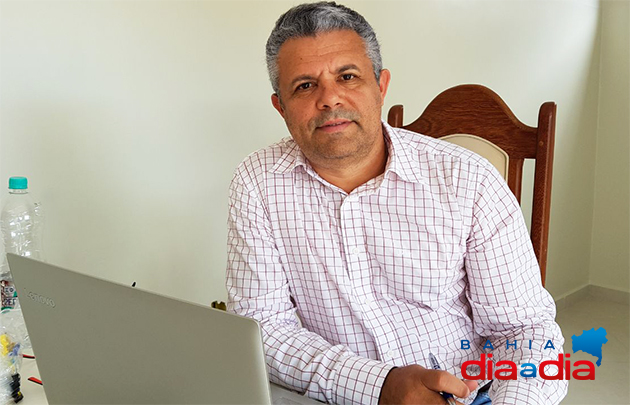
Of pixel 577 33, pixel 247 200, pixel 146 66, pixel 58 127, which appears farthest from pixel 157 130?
pixel 577 33

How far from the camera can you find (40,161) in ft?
4.67

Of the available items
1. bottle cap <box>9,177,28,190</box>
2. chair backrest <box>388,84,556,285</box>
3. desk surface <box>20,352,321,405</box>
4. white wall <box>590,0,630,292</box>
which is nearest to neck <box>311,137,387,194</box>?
chair backrest <box>388,84,556,285</box>

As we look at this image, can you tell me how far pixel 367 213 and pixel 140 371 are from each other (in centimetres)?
62

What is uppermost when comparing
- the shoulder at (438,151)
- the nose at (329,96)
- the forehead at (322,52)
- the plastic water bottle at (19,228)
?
the forehead at (322,52)

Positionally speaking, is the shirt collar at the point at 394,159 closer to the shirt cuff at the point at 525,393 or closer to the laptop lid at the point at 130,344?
the shirt cuff at the point at 525,393

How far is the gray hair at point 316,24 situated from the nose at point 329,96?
0.34 feet

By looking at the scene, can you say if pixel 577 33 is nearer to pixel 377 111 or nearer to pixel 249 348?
pixel 377 111

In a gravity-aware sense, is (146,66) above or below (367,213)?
above

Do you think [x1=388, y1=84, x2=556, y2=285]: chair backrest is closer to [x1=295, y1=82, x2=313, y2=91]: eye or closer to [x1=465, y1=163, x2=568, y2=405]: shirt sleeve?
[x1=465, y1=163, x2=568, y2=405]: shirt sleeve

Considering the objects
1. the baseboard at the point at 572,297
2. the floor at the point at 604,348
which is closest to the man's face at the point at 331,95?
the floor at the point at 604,348

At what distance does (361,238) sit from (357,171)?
137 mm

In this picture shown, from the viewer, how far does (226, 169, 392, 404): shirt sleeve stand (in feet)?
3.48

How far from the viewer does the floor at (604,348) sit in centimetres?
242

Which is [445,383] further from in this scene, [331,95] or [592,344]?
[592,344]
